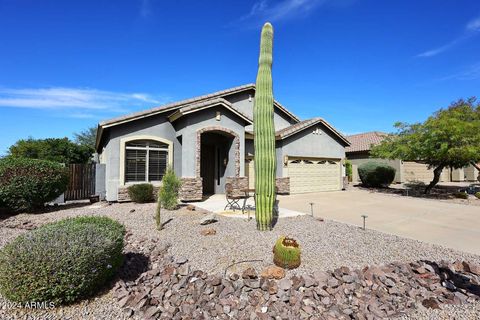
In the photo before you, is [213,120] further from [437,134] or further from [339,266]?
[437,134]

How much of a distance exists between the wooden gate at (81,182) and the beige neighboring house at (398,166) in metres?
20.5

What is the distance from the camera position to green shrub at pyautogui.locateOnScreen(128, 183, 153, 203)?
10898 millimetres

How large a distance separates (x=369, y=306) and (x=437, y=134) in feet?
44.5

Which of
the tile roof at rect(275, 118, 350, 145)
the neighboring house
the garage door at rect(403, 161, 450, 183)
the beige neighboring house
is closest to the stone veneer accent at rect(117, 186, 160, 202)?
the neighboring house

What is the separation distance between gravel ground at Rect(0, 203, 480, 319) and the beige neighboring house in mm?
17254

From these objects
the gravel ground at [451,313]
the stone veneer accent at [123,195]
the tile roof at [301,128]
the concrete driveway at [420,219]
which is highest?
the tile roof at [301,128]

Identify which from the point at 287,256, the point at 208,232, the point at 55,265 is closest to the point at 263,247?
the point at 287,256

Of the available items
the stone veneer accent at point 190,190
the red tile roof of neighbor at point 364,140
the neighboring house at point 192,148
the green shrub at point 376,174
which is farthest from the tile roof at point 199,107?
the red tile roof of neighbor at point 364,140

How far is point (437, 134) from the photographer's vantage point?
13555mm

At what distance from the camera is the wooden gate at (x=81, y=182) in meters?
12.0

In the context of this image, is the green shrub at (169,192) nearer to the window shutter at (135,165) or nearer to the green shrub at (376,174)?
the window shutter at (135,165)

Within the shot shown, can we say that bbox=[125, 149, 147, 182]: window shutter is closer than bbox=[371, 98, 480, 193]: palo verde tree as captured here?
Yes

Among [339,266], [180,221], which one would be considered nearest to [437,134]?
[339,266]

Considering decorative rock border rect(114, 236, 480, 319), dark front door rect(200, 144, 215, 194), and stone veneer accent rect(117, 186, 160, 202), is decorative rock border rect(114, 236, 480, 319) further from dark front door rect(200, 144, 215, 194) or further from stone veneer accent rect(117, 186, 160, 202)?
dark front door rect(200, 144, 215, 194)
